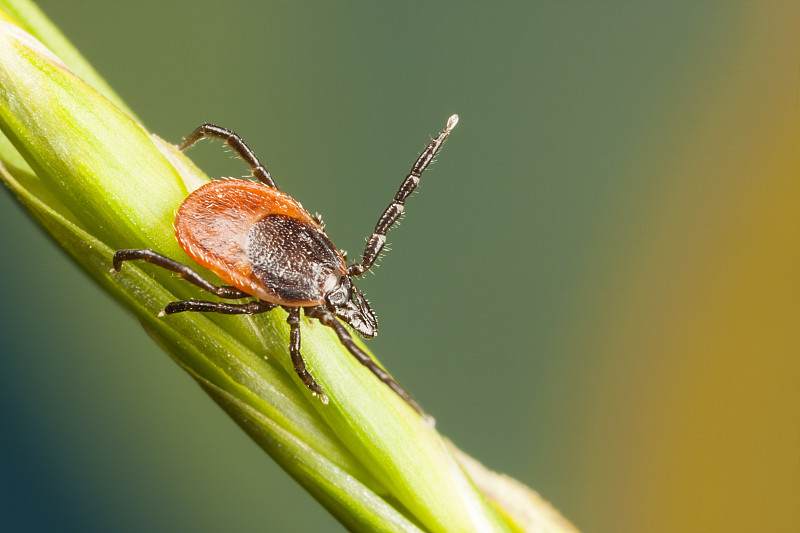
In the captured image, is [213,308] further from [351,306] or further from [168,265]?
[351,306]

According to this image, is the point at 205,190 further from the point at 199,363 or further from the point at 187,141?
the point at 187,141

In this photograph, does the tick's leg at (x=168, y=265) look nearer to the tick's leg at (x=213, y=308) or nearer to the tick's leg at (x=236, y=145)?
the tick's leg at (x=213, y=308)

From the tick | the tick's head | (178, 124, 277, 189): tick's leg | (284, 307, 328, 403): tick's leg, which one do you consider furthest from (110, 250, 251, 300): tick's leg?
(178, 124, 277, 189): tick's leg

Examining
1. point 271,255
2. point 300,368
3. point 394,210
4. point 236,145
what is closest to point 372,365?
point 300,368

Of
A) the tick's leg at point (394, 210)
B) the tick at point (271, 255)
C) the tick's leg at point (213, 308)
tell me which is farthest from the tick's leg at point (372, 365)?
the tick's leg at point (394, 210)

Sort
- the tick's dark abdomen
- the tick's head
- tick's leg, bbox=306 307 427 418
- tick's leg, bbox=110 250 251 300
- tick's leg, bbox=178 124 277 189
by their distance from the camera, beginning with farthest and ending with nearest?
tick's leg, bbox=178 124 277 189
the tick's head
the tick's dark abdomen
tick's leg, bbox=306 307 427 418
tick's leg, bbox=110 250 251 300

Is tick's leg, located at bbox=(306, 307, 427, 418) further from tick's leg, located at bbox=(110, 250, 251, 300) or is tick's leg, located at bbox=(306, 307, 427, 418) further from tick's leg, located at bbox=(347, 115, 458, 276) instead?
tick's leg, located at bbox=(347, 115, 458, 276)

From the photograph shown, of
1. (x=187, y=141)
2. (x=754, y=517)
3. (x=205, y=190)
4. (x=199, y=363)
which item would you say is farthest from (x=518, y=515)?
(x=754, y=517)
